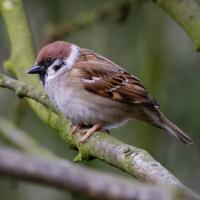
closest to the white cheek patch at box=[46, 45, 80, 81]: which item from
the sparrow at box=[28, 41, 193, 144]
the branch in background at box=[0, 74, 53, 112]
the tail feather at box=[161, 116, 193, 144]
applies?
the sparrow at box=[28, 41, 193, 144]

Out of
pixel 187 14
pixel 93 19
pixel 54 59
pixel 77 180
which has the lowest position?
pixel 93 19

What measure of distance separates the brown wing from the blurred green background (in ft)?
2.98

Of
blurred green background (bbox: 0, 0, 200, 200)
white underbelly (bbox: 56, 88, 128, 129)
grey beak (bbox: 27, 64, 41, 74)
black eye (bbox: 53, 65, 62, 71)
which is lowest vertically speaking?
blurred green background (bbox: 0, 0, 200, 200)

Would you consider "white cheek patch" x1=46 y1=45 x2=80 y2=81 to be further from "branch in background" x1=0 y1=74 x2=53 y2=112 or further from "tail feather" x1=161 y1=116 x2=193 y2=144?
"tail feather" x1=161 y1=116 x2=193 y2=144

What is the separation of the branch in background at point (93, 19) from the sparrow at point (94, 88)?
99cm

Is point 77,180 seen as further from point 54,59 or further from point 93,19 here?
point 93,19

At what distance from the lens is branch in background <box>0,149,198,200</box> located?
2.70ft

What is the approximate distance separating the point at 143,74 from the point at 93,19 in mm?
695

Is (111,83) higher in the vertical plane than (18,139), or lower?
higher

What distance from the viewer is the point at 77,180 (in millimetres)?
823

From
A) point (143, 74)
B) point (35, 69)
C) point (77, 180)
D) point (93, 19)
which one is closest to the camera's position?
point (77, 180)

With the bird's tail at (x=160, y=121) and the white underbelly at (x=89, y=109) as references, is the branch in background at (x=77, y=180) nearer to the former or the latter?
the white underbelly at (x=89, y=109)

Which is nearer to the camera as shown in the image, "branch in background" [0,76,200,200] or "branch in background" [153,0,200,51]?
"branch in background" [0,76,200,200]

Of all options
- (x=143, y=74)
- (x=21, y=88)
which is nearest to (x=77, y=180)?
(x=21, y=88)
